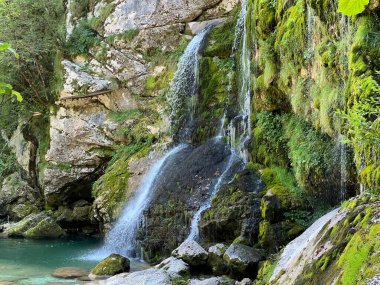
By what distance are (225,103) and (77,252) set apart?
21.0 ft

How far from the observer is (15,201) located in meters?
17.9

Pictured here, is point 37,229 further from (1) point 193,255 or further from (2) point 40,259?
(1) point 193,255

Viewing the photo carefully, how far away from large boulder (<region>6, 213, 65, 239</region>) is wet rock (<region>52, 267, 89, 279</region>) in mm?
5094

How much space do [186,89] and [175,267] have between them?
8.06 m

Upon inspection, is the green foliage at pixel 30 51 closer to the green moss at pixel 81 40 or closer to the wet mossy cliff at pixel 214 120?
the green moss at pixel 81 40

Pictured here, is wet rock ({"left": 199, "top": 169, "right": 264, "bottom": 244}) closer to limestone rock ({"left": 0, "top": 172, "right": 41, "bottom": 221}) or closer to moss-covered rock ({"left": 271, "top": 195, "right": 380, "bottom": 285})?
moss-covered rock ({"left": 271, "top": 195, "right": 380, "bottom": 285})

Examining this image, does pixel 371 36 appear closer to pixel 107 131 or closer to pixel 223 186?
pixel 223 186

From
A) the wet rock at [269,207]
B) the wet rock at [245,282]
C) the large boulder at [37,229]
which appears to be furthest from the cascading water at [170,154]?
the wet rock at [245,282]

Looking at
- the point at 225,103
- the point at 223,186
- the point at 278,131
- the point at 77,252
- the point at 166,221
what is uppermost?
the point at 225,103

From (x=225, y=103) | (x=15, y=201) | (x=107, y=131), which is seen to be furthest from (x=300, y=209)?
(x=15, y=201)

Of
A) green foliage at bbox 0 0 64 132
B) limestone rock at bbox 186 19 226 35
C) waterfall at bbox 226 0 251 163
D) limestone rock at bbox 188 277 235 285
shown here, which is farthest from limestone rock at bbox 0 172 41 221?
limestone rock at bbox 188 277 235 285

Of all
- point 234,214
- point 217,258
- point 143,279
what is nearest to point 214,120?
point 234,214

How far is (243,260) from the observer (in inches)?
323

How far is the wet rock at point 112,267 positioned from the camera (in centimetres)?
965
